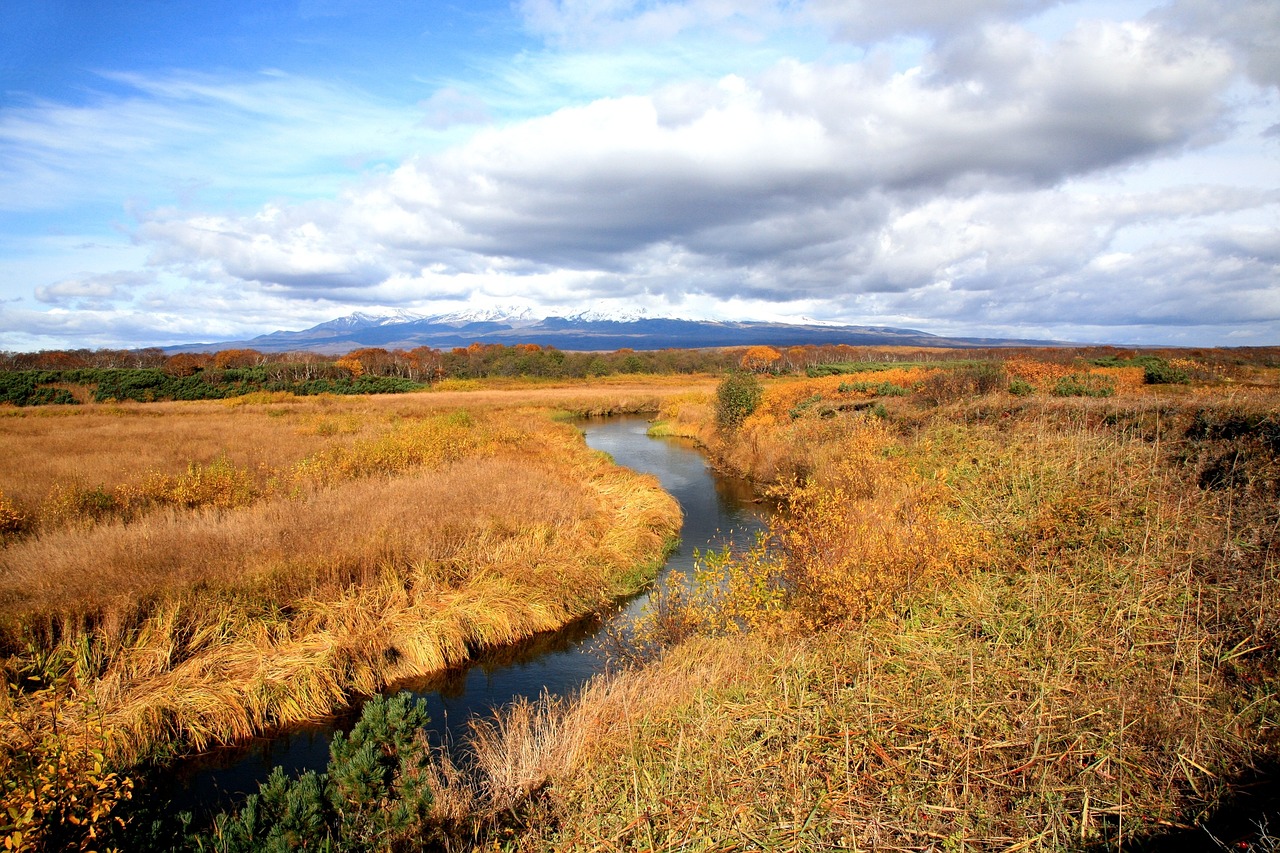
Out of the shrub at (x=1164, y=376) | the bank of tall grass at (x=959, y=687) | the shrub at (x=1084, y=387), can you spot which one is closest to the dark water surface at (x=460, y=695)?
the bank of tall grass at (x=959, y=687)

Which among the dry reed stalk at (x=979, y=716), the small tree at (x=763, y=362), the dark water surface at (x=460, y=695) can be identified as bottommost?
the dark water surface at (x=460, y=695)

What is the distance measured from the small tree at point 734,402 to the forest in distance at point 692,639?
11708mm

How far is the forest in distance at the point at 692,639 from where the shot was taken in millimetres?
4766

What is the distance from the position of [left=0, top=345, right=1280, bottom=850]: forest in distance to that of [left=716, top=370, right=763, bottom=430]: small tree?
11.7m

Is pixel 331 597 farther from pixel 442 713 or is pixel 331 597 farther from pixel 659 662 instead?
pixel 659 662

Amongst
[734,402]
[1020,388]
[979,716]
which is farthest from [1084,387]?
[979,716]

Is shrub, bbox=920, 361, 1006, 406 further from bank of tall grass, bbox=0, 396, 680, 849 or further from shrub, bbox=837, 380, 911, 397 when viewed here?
bank of tall grass, bbox=0, 396, 680, 849

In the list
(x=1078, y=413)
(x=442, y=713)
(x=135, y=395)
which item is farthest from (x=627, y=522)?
(x=135, y=395)

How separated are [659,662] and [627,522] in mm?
9664

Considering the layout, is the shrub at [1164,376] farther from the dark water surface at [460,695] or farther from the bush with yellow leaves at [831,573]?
the bush with yellow leaves at [831,573]

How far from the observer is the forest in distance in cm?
477

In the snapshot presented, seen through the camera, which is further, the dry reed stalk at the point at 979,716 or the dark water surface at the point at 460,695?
the dark water surface at the point at 460,695

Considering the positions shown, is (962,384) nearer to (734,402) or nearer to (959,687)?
(734,402)

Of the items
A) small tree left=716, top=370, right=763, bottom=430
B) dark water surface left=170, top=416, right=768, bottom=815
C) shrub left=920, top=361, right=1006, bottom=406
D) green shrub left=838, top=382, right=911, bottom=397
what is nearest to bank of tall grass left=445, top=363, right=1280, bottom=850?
dark water surface left=170, top=416, right=768, bottom=815
